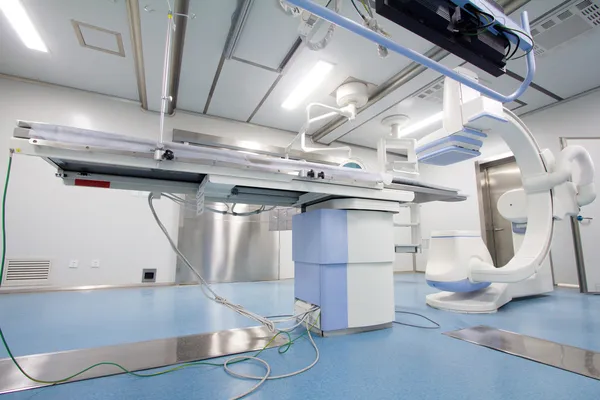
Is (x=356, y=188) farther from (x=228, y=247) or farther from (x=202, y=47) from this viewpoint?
(x=228, y=247)

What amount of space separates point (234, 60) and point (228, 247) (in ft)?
8.80

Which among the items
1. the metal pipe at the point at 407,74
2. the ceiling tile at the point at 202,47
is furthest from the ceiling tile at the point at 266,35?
the metal pipe at the point at 407,74

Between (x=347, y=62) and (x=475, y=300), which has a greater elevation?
(x=347, y=62)

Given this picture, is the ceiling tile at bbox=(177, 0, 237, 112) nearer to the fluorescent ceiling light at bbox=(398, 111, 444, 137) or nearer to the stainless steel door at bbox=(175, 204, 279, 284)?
the stainless steel door at bbox=(175, 204, 279, 284)

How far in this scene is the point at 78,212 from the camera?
3.59 metres

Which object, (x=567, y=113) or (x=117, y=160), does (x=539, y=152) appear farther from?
(x=117, y=160)

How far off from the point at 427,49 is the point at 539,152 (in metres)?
1.55

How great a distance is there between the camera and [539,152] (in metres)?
2.26

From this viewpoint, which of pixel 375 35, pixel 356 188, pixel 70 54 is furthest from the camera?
pixel 70 54

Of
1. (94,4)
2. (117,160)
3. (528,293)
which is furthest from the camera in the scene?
(528,293)

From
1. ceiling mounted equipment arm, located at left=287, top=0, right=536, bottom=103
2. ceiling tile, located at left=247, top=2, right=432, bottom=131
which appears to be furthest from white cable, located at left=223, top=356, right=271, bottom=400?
ceiling tile, located at left=247, top=2, right=432, bottom=131

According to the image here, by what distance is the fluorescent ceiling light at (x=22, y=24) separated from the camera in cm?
253

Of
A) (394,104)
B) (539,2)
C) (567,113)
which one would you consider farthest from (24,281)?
(567,113)

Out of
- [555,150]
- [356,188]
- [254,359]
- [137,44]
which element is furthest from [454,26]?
[555,150]
